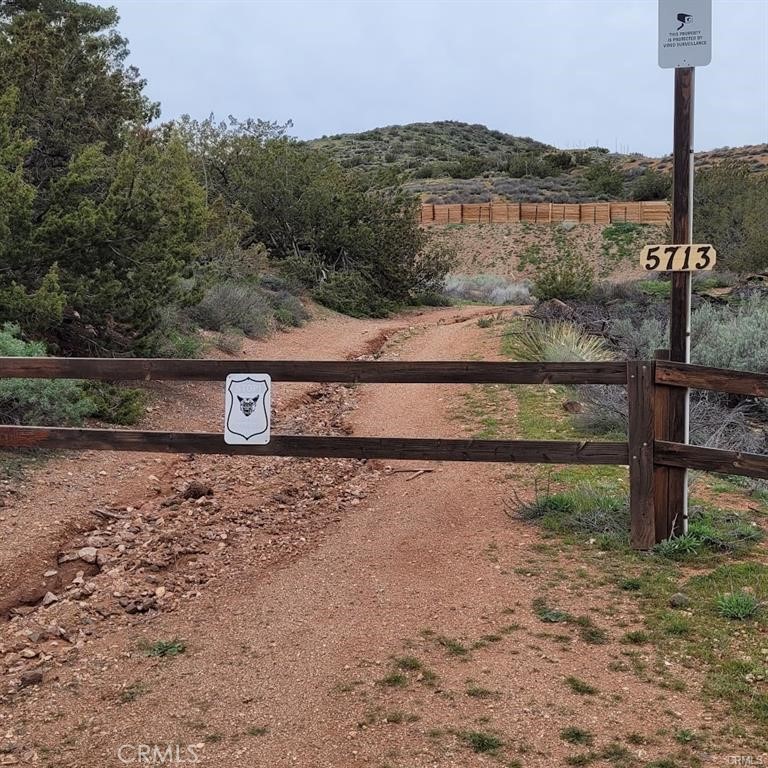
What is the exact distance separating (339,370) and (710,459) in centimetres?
244

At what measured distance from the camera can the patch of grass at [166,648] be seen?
4203mm

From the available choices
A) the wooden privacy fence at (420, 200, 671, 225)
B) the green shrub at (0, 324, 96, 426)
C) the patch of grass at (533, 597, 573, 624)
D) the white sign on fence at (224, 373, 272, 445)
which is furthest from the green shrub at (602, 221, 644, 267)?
the patch of grass at (533, 597, 573, 624)

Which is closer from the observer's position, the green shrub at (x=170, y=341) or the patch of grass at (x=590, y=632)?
the patch of grass at (x=590, y=632)

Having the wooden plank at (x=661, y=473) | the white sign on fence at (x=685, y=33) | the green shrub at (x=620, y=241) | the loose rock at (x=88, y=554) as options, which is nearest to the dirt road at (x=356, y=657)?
the loose rock at (x=88, y=554)

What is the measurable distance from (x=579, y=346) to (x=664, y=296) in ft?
29.2

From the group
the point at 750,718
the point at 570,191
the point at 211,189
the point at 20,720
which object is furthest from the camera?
the point at 570,191

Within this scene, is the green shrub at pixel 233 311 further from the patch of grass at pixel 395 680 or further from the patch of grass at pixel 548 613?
the patch of grass at pixel 395 680

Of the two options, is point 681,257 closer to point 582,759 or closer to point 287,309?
point 582,759

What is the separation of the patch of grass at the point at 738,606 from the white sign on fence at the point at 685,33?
126 inches

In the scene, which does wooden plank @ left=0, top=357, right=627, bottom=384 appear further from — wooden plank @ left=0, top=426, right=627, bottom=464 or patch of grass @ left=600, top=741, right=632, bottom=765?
patch of grass @ left=600, top=741, right=632, bottom=765

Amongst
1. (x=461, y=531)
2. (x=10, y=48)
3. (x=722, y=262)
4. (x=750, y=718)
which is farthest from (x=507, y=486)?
(x=722, y=262)

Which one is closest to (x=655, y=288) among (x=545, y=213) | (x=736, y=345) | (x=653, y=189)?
(x=736, y=345)

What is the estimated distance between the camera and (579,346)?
11.6m

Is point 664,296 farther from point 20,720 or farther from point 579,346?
point 20,720
